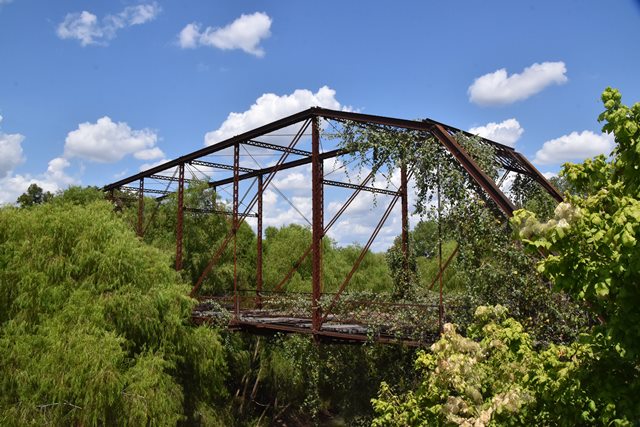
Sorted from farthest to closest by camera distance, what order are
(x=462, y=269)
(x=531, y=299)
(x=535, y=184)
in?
1. (x=535, y=184)
2. (x=462, y=269)
3. (x=531, y=299)

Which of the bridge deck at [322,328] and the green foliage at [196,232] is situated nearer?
the bridge deck at [322,328]

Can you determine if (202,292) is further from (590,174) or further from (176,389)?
(590,174)

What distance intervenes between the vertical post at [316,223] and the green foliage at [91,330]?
408cm

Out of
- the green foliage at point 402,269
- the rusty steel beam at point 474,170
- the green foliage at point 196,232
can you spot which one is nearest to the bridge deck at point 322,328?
the green foliage at point 402,269

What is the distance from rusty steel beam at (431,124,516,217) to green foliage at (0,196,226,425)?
8621 millimetres

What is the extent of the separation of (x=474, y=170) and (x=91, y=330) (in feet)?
30.9

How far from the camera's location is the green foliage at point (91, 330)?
11539 millimetres

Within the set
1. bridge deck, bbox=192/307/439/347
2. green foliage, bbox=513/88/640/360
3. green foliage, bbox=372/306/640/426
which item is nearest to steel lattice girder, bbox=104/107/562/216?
green foliage, bbox=372/306/640/426

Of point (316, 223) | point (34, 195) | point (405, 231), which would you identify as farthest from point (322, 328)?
point (34, 195)

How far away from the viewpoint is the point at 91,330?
12633 mm

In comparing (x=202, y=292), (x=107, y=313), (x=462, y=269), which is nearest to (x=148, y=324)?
(x=107, y=313)

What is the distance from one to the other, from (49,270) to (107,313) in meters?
1.82

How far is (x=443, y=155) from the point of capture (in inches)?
456

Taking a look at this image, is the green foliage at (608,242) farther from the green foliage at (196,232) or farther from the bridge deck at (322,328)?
the green foliage at (196,232)
